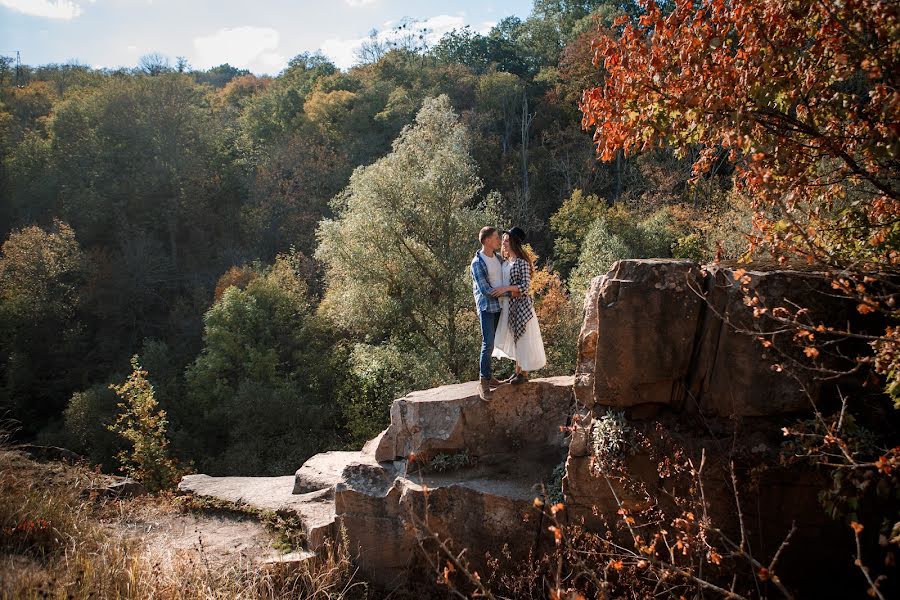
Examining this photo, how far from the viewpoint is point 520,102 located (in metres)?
43.1

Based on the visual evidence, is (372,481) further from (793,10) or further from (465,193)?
(465,193)

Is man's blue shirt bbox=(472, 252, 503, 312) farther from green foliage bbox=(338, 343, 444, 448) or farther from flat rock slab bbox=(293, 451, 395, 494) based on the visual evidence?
green foliage bbox=(338, 343, 444, 448)

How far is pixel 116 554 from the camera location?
5961mm

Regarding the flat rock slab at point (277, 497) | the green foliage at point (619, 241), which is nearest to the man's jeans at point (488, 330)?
the flat rock slab at point (277, 497)

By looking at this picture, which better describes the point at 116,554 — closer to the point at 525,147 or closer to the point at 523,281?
the point at 523,281

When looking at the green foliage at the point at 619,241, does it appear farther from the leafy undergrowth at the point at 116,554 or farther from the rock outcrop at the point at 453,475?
the leafy undergrowth at the point at 116,554

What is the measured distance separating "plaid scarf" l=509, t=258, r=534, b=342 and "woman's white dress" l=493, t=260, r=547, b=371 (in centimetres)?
5

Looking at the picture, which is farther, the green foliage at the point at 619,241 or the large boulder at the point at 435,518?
the green foliage at the point at 619,241

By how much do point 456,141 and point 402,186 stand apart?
2.81 metres

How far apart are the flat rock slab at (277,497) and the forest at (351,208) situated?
3508 millimetres

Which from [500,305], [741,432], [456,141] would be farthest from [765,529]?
[456,141]

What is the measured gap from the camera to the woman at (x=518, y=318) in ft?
26.9

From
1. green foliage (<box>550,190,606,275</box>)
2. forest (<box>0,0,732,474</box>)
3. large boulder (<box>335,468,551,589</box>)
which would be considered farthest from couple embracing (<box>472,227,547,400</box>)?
green foliage (<box>550,190,606,275</box>)

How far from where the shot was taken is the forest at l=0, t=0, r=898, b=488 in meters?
5.88
